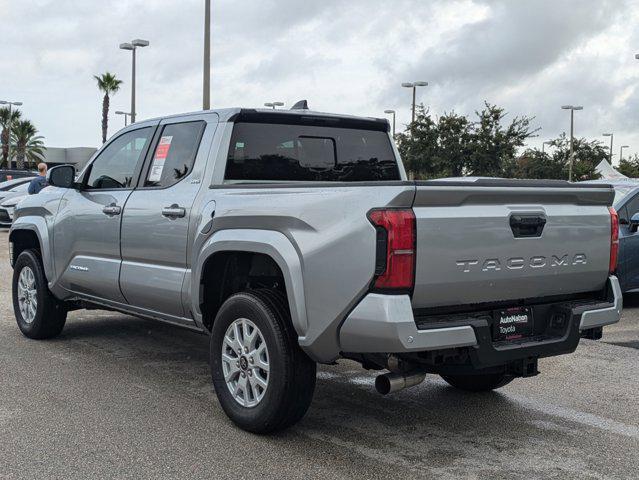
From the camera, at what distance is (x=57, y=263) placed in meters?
6.75

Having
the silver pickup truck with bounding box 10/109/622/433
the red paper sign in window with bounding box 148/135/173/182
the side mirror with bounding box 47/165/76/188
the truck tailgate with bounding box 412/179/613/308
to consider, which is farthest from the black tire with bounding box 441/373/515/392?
the side mirror with bounding box 47/165/76/188

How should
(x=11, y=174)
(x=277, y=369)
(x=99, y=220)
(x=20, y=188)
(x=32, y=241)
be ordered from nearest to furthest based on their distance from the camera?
(x=277, y=369)
(x=99, y=220)
(x=32, y=241)
(x=20, y=188)
(x=11, y=174)

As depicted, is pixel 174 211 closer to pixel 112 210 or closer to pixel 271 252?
pixel 112 210

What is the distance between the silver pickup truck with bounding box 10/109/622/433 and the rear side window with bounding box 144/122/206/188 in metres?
0.02

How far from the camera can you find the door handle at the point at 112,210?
234 inches

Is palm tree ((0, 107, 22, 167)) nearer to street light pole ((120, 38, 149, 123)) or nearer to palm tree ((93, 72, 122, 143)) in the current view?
palm tree ((93, 72, 122, 143))

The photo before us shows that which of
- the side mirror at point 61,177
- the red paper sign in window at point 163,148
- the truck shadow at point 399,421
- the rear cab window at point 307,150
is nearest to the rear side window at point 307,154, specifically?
the rear cab window at point 307,150

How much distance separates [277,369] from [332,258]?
720 millimetres

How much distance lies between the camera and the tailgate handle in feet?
13.9

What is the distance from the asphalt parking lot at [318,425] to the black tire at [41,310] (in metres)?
0.38

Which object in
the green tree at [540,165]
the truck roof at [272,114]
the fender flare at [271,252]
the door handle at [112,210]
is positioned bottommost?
the fender flare at [271,252]

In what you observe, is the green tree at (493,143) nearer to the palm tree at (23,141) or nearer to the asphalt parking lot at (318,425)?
the asphalt parking lot at (318,425)

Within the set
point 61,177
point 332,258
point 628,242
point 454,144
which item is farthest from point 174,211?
point 454,144

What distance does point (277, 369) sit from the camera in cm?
432
